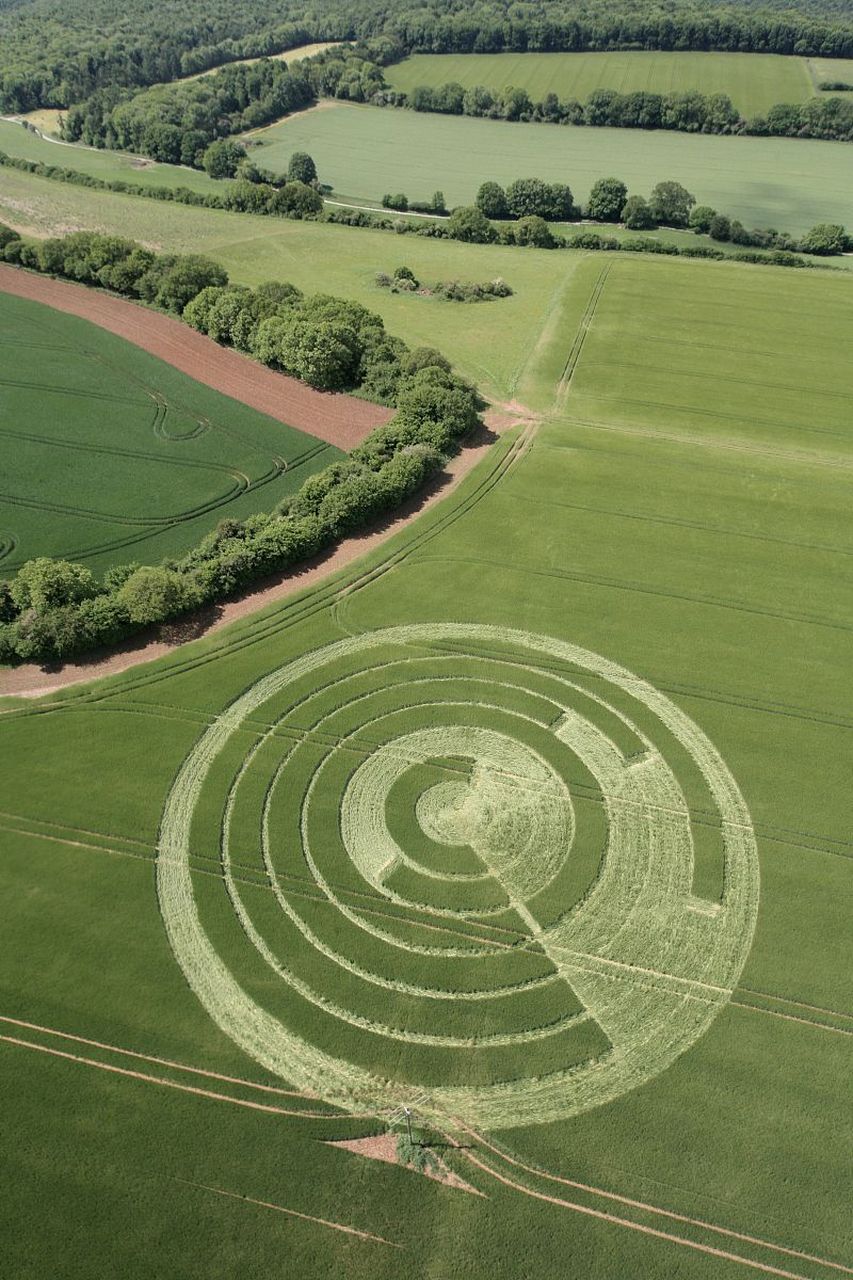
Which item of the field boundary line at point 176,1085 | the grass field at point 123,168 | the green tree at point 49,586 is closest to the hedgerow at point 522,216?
the grass field at point 123,168

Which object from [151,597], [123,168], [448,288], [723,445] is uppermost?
[123,168]

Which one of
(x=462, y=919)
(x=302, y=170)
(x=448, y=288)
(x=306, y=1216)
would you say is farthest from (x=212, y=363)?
(x=306, y=1216)

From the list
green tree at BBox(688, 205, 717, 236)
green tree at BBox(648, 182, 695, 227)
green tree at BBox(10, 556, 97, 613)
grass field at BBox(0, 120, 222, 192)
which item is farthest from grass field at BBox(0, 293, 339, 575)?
green tree at BBox(648, 182, 695, 227)

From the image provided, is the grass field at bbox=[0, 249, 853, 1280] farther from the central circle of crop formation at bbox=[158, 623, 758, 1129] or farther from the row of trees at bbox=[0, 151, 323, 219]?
the row of trees at bbox=[0, 151, 323, 219]

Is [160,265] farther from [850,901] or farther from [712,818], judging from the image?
[850,901]

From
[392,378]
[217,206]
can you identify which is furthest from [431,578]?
[217,206]

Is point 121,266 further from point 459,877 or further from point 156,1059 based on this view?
point 156,1059

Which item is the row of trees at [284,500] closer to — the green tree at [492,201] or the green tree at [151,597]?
the green tree at [151,597]
